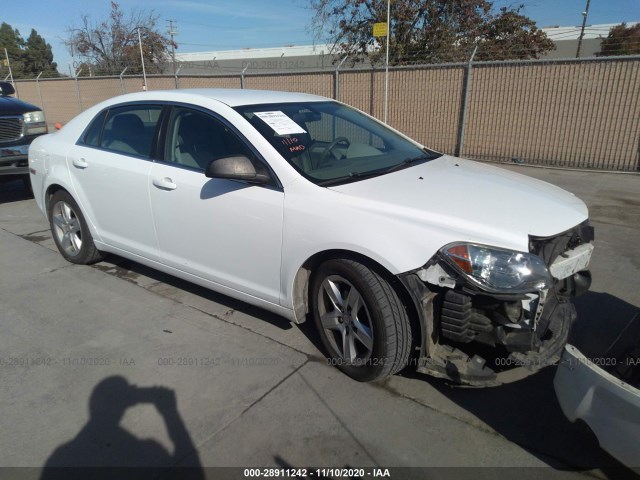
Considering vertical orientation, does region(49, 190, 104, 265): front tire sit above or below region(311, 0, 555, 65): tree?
below

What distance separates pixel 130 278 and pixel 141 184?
3.90 feet

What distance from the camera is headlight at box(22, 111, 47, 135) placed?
285 inches

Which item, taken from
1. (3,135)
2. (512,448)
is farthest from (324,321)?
(3,135)

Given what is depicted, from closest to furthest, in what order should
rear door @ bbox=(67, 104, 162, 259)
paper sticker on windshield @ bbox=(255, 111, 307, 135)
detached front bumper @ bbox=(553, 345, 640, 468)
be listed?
1. detached front bumper @ bbox=(553, 345, 640, 468)
2. paper sticker on windshield @ bbox=(255, 111, 307, 135)
3. rear door @ bbox=(67, 104, 162, 259)

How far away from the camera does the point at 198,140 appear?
11.0 feet

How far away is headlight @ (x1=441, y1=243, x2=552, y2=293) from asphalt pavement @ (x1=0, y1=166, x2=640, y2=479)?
0.78 m

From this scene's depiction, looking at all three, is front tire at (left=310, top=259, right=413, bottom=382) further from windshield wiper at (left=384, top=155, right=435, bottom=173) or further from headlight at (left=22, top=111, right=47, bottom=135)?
headlight at (left=22, top=111, right=47, bottom=135)

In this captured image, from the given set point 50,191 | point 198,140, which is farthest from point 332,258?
point 50,191

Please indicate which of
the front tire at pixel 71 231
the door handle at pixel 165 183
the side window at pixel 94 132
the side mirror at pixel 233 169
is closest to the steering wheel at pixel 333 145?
the side mirror at pixel 233 169

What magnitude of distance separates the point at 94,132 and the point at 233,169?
2.13 meters

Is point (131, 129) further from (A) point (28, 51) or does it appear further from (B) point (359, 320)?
(A) point (28, 51)

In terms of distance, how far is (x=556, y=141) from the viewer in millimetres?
9664

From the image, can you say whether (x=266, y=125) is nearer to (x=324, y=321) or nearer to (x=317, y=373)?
(x=324, y=321)

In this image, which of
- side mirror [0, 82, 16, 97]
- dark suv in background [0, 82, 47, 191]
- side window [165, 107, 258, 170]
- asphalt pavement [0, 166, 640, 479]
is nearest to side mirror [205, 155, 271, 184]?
side window [165, 107, 258, 170]
